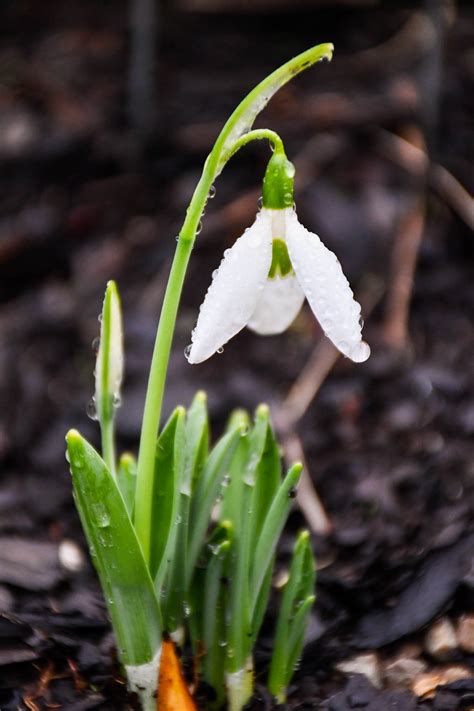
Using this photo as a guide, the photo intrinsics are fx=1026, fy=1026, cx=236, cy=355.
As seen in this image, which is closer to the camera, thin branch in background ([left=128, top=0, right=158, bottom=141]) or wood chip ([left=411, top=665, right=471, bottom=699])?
wood chip ([left=411, top=665, right=471, bottom=699])

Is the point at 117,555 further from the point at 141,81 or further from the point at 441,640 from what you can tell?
the point at 141,81

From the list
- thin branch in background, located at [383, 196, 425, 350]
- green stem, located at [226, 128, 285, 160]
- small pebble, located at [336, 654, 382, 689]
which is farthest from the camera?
thin branch in background, located at [383, 196, 425, 350]

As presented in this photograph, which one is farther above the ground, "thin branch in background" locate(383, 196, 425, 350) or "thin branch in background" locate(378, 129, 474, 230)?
"thin branch in background" locate(378, 129, 474, 230)

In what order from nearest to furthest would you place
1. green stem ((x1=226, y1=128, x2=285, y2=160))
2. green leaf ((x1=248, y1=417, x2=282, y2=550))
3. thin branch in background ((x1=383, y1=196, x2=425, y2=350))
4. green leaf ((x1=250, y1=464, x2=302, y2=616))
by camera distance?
green stem ((x1=226, y1=128, x2=285, y2=160)) → green leaf ((x1=250, y1=464, x2=302, y2=616)) → green leaf ((x1=248, y1=417, x2=282, y2=550)) → thin branch in background ((x1=383, y1=196, x2=425, y2=350))

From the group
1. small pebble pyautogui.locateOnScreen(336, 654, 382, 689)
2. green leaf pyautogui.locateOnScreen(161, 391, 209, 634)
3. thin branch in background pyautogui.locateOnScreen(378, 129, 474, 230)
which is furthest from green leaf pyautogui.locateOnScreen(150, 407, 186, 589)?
thin branch in background pyautogui.locateOnScreen(378, 129, 474, 230)

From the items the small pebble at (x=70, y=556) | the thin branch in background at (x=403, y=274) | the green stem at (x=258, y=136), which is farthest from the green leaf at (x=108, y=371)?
the thin branch in background at (x=403, y=274)

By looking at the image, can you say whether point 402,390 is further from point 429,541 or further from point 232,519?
point 232,519

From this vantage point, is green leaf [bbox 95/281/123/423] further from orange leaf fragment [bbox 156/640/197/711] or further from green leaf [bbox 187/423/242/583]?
orange leaf fragment [bbox 156/640/197/711]
